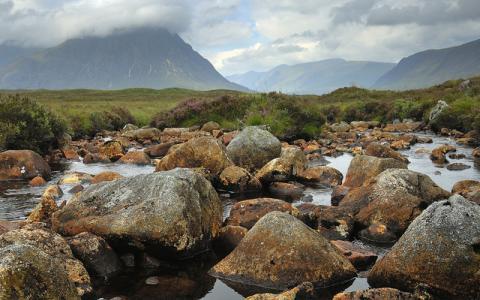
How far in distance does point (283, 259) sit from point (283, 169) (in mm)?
12095

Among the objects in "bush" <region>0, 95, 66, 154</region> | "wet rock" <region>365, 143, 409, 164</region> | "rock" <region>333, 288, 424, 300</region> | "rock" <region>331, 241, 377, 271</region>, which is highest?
"bush" <region>0, 95, 66, 154</region>

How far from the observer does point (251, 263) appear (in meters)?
12.0

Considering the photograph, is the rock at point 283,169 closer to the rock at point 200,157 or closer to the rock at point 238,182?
the rock at point 238,182

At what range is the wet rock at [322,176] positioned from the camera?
23547mm

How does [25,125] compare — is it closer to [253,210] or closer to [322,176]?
[322,176]

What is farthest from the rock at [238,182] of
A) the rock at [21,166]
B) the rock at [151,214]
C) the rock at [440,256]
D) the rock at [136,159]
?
the rock at [440,256]

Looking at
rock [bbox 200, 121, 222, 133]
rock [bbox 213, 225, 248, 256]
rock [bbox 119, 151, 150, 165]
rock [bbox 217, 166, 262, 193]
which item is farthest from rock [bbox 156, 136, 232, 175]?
rock [bbox 200, 121, 222, 133]

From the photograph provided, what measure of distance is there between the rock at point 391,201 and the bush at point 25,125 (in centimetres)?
2228

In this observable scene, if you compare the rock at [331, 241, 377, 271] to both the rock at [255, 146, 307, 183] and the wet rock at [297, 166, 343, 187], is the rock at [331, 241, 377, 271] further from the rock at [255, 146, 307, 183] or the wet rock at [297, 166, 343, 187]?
the rock at [255, 146, 307, 183]

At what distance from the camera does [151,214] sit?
13008 mm

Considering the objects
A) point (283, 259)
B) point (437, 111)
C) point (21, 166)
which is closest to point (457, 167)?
point (283, 259)

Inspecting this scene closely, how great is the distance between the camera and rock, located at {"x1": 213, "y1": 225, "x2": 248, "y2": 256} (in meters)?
14.0

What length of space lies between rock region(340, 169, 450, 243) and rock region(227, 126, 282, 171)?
9.93 m

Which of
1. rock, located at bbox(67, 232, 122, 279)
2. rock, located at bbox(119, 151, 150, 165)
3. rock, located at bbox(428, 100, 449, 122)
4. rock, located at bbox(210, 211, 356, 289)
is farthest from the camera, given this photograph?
rock, located at bbox(428, 100, 449, 122)
